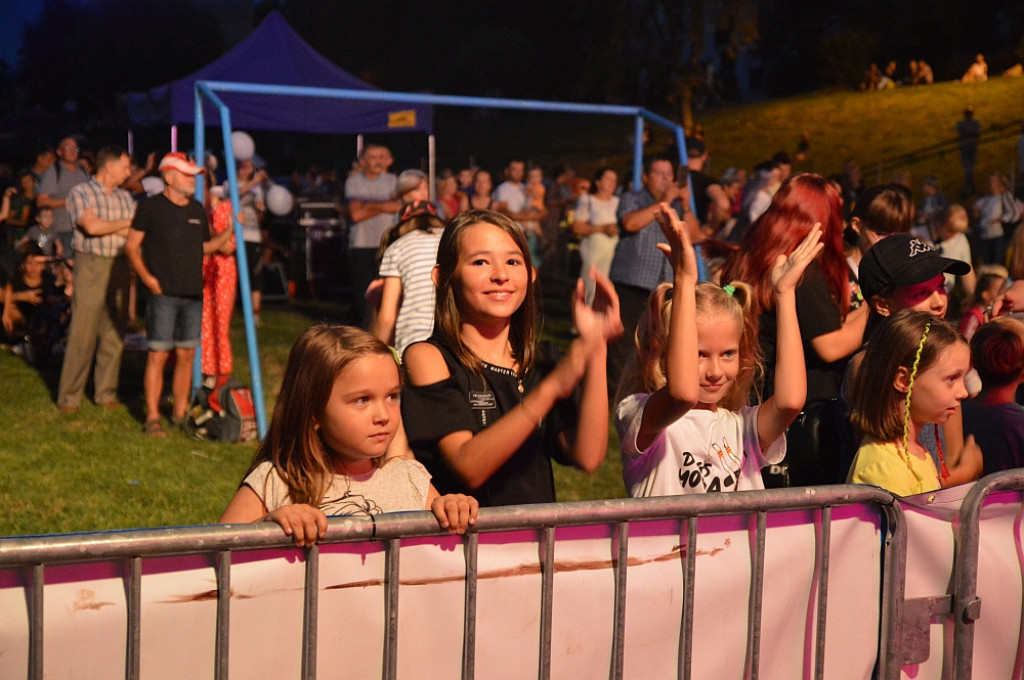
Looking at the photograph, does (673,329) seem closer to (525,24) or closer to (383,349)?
(383,349)

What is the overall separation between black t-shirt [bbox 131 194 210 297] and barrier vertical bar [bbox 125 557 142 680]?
20.7 feet

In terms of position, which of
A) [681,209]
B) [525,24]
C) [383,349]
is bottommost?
[383,349]

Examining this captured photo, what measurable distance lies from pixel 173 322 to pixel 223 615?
21.2 feet

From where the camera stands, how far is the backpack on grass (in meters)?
8.00

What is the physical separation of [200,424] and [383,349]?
5.64 metres

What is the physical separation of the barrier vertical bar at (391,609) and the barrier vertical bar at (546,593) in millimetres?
324

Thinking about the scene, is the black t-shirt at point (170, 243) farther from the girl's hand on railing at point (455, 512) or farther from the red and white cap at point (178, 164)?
the girl's hand on railing at point (455, 512)

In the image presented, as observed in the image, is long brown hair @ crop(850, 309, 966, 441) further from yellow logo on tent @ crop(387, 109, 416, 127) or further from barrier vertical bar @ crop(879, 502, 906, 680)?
yellow logo on tent @ crop(387, 109, 416, 127)

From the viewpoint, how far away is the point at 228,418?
8031 millimetres

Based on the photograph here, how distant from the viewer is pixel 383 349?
2777mm

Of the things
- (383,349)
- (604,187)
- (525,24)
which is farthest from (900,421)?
(525,24)

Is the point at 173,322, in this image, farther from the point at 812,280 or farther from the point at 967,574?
the point at 967,574

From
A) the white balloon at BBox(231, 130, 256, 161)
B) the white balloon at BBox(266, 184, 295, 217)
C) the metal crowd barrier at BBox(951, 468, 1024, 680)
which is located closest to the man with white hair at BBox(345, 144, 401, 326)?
the white balloon at BBox(231, 130, 256, 161)

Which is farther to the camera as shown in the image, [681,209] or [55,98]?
[55,98]
